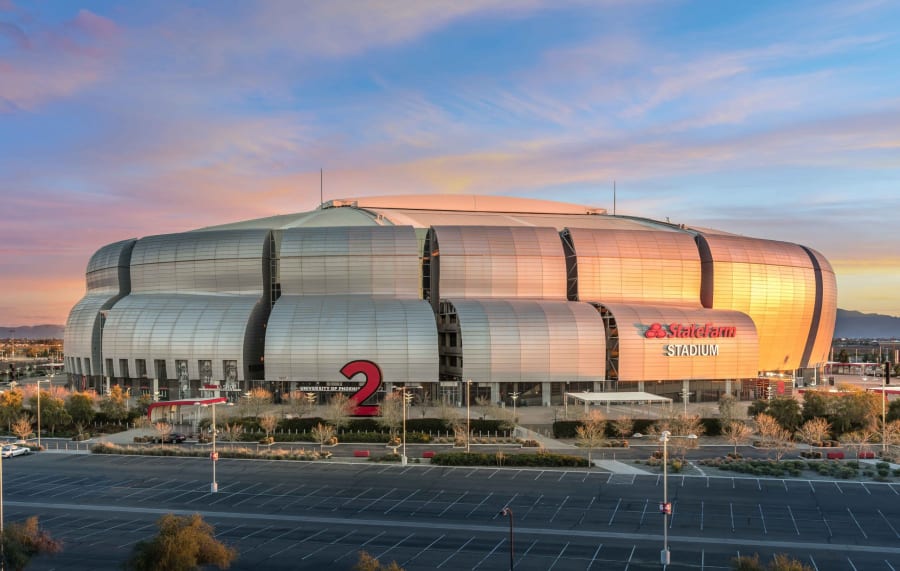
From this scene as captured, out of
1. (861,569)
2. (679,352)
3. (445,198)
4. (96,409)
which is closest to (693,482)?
(861,569)

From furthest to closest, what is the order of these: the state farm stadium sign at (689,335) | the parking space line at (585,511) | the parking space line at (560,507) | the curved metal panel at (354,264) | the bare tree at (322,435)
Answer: the curved metal panel at (354,264) < the state farm stadium sign at (689,335) < the bare tree at (322,435) < the parking space line at (560,507) < the parking space line at (585,511)

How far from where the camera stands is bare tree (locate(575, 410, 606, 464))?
65.8m

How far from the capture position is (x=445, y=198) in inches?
5699

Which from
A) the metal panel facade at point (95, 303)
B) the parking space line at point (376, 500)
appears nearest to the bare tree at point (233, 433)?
the parking space line at point (376, 500)

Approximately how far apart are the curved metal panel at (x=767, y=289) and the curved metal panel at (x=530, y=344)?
1185 inches

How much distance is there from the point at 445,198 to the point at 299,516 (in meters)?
105

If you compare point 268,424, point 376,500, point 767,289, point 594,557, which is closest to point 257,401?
point 268,424

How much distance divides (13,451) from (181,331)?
135ft

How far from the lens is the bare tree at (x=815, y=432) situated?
69.5 m

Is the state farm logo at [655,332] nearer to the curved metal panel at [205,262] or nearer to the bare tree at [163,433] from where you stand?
the curved metal panel at [205,262]

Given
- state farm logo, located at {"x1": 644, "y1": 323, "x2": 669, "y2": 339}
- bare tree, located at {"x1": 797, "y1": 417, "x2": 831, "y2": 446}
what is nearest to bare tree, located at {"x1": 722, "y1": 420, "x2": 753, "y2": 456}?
bare tree, located at {"x1": 797, "y1": 417, "x2": 831, "y2": 446}

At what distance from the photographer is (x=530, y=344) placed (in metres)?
101

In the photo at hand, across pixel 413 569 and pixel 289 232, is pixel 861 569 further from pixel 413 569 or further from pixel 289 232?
pixel 289 232

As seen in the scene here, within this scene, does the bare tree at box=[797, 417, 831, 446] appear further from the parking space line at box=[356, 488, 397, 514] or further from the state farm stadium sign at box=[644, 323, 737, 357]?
the parking space line at box=[356, 488, 397, 514]
